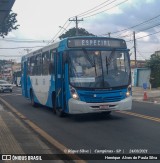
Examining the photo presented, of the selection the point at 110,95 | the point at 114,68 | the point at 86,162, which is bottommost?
the point at 86,162

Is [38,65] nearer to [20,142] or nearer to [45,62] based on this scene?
[45,62]

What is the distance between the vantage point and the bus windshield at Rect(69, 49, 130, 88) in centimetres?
1584

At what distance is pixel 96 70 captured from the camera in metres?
16.0

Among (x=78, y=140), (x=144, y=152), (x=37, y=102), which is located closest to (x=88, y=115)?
(x=37, y=102)

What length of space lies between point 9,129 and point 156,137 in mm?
4842

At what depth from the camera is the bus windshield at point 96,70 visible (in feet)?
52.0

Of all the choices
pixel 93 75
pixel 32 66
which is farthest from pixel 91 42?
pixel 32 66

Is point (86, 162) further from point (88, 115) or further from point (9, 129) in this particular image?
point (88, 115)

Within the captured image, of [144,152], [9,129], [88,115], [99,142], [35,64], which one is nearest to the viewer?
[144,152]

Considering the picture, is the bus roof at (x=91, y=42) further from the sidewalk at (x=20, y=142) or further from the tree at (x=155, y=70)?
the tree at (x=155, y=70)

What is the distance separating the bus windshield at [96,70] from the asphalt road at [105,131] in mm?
1424

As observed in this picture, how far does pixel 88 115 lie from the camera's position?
18609 millimetres

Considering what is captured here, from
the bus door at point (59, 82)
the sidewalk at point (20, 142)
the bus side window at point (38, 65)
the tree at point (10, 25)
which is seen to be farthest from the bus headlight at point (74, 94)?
the tree at point (10, 25)

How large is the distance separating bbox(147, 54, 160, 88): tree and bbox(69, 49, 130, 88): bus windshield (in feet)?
107
